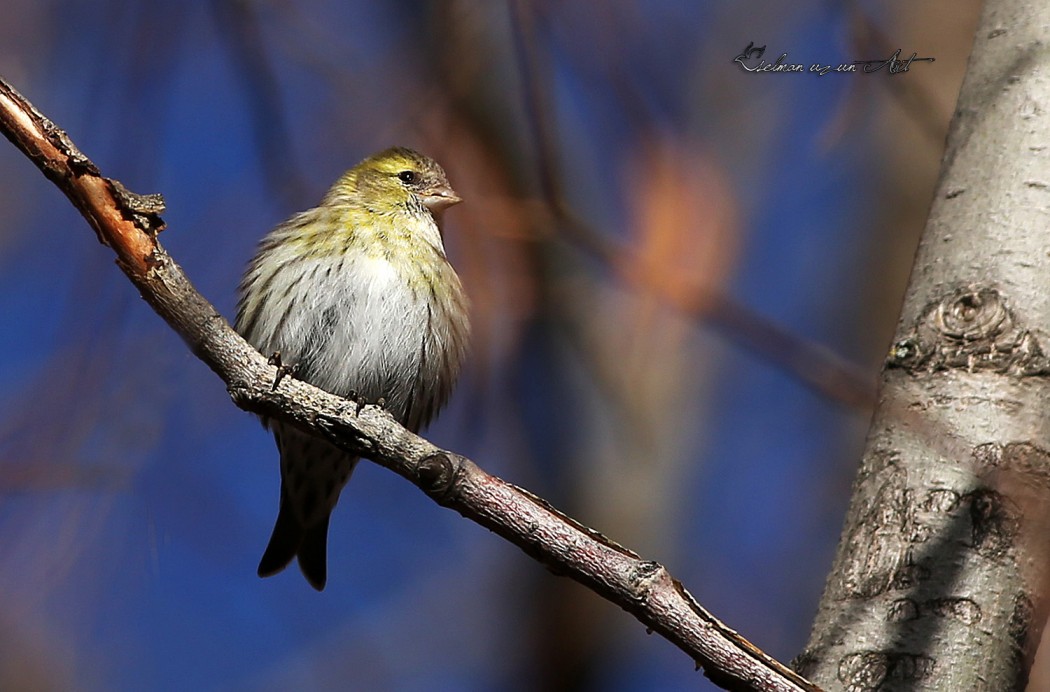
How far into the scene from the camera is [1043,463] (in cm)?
238

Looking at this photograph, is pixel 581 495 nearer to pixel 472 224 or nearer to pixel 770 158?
pixel 472 224

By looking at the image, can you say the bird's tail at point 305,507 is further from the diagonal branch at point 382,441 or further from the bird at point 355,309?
the diagonal branch at point 382,441

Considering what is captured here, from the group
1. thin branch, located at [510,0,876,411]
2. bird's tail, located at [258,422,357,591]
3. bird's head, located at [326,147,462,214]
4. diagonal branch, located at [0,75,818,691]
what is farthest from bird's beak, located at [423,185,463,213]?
diagonal branch, located at [0,75,818,691]

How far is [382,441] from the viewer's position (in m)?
2.29

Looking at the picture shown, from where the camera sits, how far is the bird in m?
4.16

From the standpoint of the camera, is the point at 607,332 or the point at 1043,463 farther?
the point at 607,332

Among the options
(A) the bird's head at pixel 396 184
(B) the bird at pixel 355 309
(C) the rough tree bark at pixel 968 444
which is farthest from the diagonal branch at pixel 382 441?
(A) the bird's head at pixel 396 184

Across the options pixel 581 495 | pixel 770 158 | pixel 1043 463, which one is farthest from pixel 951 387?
pixel 770 158

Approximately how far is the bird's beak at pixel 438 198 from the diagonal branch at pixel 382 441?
2.12m

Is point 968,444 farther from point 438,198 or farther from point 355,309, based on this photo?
point 438,198

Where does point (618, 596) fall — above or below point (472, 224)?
below

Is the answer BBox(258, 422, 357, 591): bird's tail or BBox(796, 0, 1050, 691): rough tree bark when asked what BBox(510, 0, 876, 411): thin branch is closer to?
BBox(796, 0, 1050, 691): rough tree bark

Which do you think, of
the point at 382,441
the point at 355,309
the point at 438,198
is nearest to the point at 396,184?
the point at 438,198

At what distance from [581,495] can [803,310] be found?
225 centimetres
